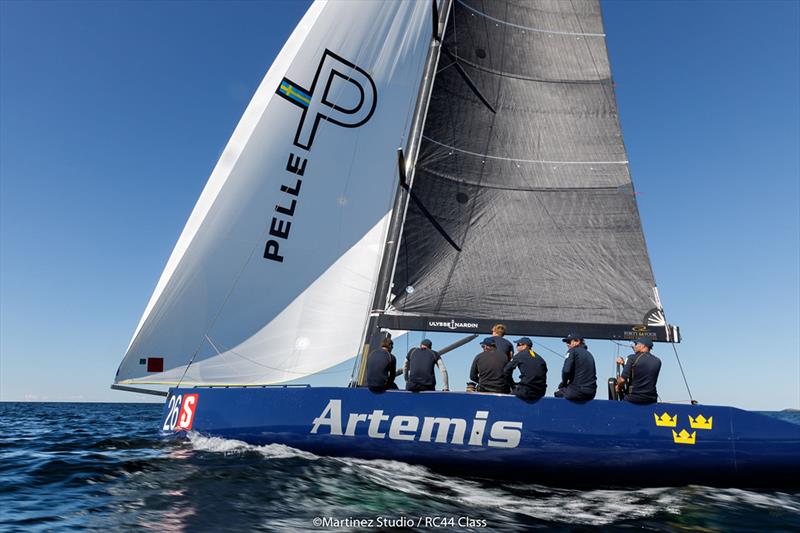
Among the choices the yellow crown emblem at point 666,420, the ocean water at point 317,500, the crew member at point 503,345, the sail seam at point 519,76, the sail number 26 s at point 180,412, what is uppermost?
the sail seam at point 519,76

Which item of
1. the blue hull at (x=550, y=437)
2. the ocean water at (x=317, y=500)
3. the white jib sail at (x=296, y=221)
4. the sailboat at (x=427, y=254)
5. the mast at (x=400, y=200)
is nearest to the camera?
the ocean water at (x=317, y=500)

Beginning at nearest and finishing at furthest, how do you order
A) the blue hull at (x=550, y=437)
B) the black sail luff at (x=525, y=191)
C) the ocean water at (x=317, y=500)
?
the ocean water at (x=317, y=500)
the blue hull at (x=550, y=437)
the black sail luff at (x=525, y=191)

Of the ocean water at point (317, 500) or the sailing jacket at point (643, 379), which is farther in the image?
the sailing jacket at point (643, 379)

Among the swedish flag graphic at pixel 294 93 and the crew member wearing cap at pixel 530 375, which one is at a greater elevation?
the swedish flag graphic at pixel 294 93

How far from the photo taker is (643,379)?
6.61 meters

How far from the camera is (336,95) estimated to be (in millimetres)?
10031

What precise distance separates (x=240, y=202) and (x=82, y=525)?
17.1 ft

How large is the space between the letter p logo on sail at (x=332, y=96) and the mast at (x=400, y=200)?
93 cm

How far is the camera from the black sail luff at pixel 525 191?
907cm

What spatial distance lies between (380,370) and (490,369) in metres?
1.39

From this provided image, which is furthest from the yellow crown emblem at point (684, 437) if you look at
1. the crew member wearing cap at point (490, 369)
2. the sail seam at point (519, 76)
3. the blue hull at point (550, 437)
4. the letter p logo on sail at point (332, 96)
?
the sail seam at point (519, 76)

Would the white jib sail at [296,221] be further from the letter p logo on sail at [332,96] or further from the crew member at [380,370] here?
the crew member at [380,370]

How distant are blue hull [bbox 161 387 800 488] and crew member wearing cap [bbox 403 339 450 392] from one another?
0.91 feet

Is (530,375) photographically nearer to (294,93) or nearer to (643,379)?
(643,379)
